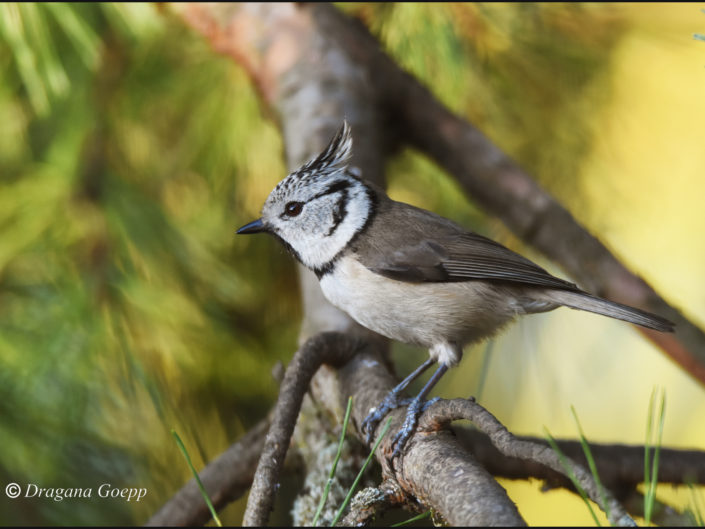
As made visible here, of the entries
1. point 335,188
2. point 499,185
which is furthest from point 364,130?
point 499,185

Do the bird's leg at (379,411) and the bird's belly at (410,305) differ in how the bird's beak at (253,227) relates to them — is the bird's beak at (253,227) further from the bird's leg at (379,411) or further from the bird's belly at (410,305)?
the bird's leg at (379,411)

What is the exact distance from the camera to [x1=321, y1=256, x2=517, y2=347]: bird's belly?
1.69 meters

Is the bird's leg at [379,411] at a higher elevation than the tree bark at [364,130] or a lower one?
lower

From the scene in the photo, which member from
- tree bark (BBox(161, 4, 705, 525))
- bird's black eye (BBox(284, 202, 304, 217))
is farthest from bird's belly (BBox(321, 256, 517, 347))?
bird's black eye (BBox(284, 202, 304, 217))

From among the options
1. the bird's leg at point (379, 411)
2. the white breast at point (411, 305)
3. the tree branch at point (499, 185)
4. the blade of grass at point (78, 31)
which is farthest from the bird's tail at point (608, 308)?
the blade of grass at point (78, 31)

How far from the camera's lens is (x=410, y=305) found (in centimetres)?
171

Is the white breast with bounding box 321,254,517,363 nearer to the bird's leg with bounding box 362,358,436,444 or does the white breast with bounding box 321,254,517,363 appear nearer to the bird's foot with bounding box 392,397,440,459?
the bird's leg with bounding box 362,358,436,444

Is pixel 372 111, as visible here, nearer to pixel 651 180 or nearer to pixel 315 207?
pixel 315 207

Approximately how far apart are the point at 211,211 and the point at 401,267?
2.51 feet

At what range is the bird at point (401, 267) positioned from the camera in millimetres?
1703

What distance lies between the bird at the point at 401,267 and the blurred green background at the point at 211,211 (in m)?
0.32

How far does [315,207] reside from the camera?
1908 millimetres

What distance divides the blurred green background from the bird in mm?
325

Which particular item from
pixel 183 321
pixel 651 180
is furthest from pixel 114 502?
pixel 651 180
